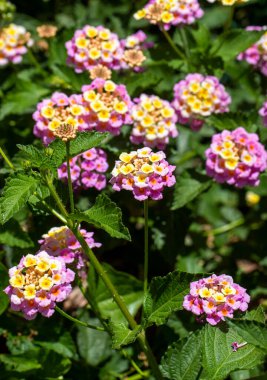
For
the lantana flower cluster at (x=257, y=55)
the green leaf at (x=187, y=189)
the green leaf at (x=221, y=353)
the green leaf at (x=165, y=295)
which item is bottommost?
the green leaf at (x=187, y=189)

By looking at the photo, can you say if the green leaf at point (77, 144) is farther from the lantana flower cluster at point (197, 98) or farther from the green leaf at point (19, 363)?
the green leaf at point (19, 363)

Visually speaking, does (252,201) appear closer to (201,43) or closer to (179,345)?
(201,43)

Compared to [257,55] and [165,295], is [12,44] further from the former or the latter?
[165,295]

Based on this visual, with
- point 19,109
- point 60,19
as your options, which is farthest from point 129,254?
point 60,19

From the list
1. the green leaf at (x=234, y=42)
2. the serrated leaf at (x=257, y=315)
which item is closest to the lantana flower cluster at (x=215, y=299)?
the serrated leaf at (x=257, y=315)

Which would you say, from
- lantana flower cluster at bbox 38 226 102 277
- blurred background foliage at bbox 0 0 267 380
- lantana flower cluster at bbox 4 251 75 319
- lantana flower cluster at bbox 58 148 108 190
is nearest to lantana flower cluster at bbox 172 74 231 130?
blurred background foliage at bbox 0 0 267 380

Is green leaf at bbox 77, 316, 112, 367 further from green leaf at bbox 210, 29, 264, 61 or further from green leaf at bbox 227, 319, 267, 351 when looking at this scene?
green leaf at bbox 210, 29, 264, 61
